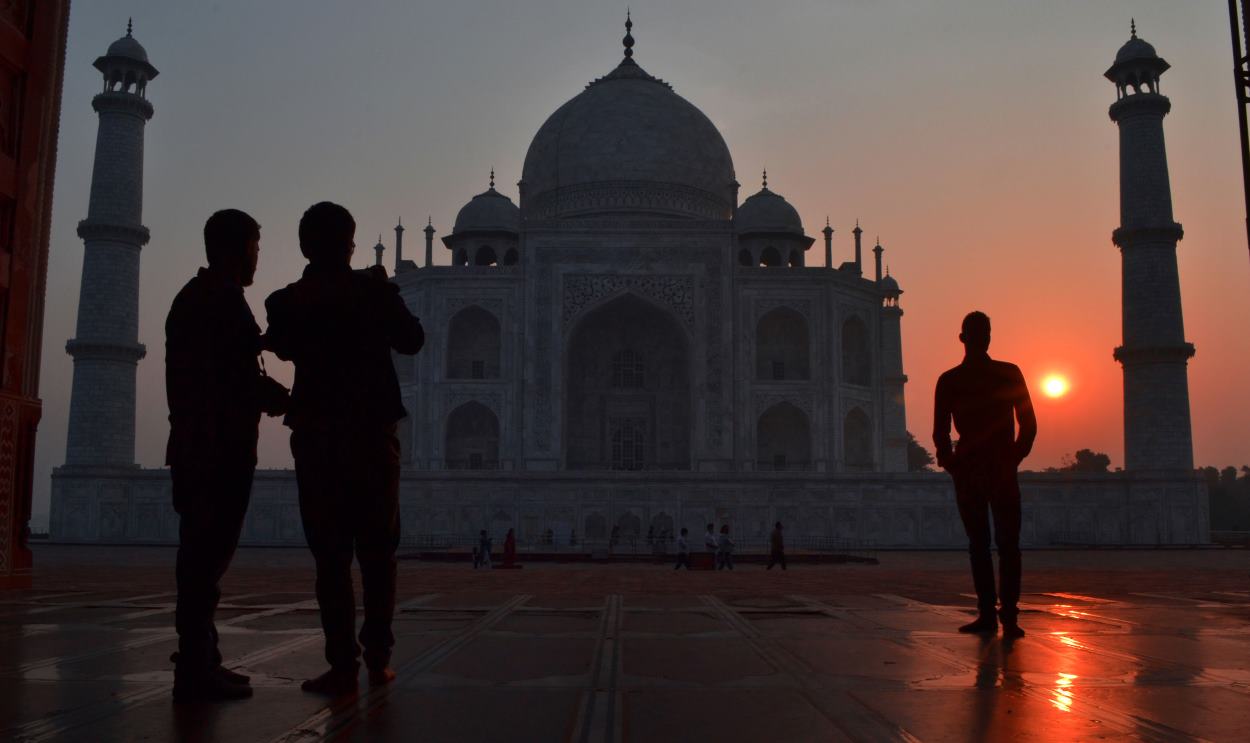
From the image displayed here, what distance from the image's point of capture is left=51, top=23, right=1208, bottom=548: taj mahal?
2402cm

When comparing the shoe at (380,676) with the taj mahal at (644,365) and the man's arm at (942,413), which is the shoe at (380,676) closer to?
the man's arm at (942,413)

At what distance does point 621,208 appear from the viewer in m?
34.0

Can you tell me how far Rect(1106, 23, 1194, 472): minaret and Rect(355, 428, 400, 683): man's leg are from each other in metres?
25.5

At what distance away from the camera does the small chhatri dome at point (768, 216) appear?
35688 millimetres

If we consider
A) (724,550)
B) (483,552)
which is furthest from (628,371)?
(724,550)

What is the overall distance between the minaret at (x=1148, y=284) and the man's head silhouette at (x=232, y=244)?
84.4ft

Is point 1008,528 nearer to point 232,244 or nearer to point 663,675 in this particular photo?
point 663,675

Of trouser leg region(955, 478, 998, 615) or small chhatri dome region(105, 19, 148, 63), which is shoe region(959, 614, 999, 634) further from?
small chhatri dome region(105, 19, 148, 63)

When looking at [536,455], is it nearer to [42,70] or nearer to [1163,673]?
[42,70]

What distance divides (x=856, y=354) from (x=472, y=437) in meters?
12.2

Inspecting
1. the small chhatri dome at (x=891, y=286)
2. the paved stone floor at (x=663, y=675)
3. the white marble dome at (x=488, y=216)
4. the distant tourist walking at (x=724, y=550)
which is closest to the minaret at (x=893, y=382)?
the small chhatri dome at (x=891, y=286)

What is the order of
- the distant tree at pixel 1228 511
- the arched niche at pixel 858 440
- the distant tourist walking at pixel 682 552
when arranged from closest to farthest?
the distant tourist walking at pixel 682 552, the arched niche at pixel 858 440, the distant tree at pixel 1228 511

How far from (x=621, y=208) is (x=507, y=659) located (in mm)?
31443

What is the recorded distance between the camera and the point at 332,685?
261cm
